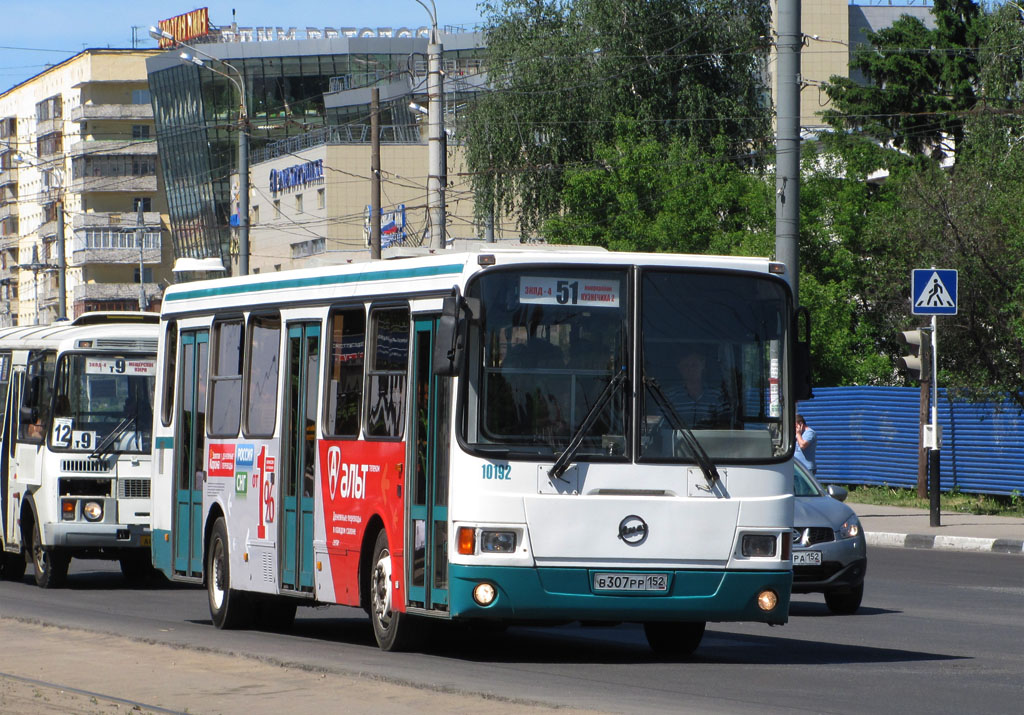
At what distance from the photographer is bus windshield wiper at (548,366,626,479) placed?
11086mm

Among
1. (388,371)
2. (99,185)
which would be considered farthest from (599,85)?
(99,185)

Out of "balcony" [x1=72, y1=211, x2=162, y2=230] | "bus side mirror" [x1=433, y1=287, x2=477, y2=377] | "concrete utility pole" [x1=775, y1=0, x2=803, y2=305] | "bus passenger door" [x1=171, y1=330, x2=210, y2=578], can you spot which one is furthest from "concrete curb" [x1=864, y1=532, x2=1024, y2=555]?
"balcony" [x1=72, y1=211, x2=162, y2=230]

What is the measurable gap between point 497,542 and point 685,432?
1357 mm

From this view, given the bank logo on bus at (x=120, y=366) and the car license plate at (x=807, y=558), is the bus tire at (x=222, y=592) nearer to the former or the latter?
the bank logo on bus at (x=120, y=366)

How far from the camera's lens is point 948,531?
24.9m

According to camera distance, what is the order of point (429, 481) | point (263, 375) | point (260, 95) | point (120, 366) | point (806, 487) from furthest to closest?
point (260, 95) < point (120, 366) < point (806, 487) < point (263, 375) < point (429, 481)

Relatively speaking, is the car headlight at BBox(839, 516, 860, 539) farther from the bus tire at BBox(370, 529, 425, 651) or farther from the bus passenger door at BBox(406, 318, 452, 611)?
the bus passenger door at BBox(406, 318, 452, 611)

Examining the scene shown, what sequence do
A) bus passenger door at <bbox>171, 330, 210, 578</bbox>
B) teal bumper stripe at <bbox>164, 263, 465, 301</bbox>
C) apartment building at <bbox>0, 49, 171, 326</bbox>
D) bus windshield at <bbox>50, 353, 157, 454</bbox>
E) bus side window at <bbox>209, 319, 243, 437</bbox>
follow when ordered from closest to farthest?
teal bumper stripe at <bbox>164, 263, 465, 301</bbox> → bus side window at <bbox>209, 319, 243, 437</bbox> → bus passenger door at <bbox>171, 330, 210, 578</bbox> → bus windshield at <bbox>50, 353, 157, 454</bbox> → apartment building at <bbox>0, 49, 171, 326</bbox>

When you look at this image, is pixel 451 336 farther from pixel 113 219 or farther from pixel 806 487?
pixel 113 219

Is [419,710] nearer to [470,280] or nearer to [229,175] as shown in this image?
[470,280]

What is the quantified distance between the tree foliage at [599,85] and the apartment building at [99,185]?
218 feet

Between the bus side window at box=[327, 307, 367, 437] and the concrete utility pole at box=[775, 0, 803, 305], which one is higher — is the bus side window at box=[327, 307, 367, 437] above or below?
below

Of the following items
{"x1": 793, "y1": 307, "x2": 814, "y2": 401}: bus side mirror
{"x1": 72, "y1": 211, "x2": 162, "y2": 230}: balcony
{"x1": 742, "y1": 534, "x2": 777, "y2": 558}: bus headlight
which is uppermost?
{"x1": 72, "y1": 211, "x2": 162, "y2": 230}: balcony

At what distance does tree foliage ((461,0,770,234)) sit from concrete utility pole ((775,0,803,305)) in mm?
25409
